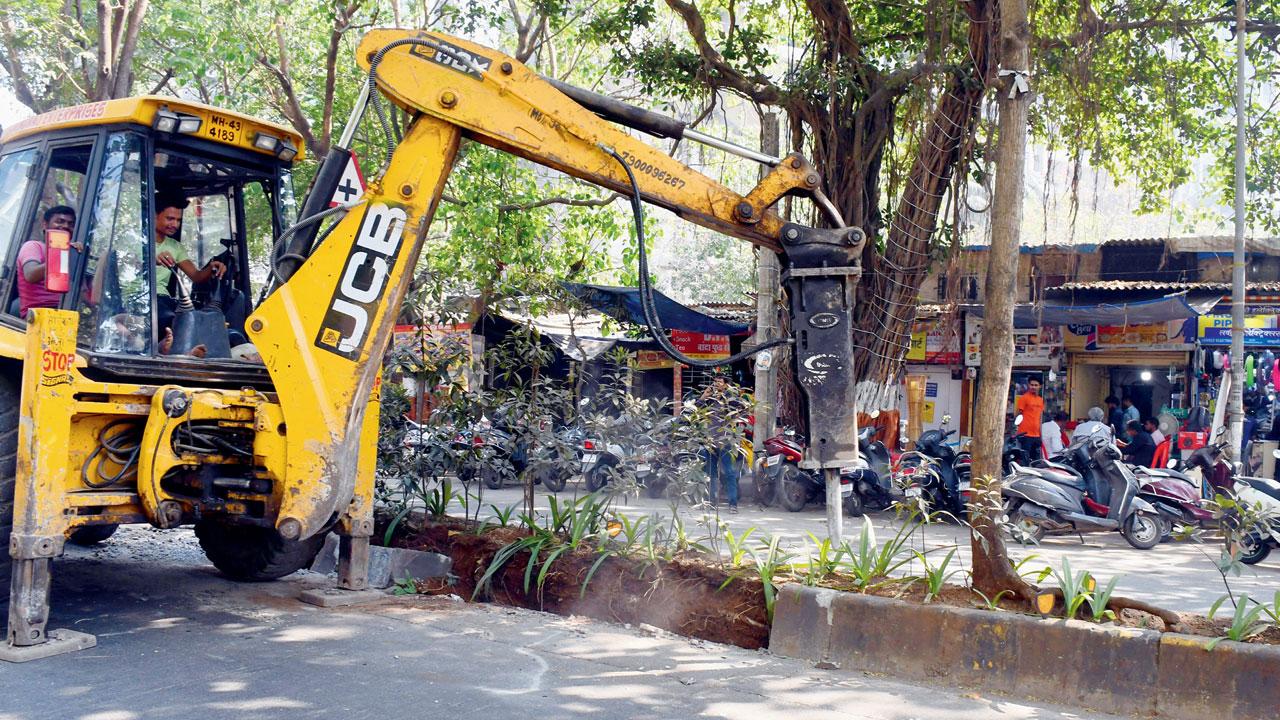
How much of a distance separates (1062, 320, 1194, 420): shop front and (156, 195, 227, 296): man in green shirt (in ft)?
47.9

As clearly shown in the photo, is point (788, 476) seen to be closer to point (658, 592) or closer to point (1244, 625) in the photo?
point (658, 592)

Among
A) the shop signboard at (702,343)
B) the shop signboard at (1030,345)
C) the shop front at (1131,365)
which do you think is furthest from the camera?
the shop signboard at (702,343)

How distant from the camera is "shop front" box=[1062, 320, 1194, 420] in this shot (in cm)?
1716

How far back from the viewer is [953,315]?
14.3 metres

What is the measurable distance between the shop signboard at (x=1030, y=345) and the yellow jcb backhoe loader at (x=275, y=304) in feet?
43.0

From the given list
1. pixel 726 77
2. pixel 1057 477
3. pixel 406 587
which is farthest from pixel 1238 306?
pixel 406 587

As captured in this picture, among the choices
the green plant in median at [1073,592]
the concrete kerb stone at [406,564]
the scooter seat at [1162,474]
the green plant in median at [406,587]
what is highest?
the scooter seat at [1162,474]

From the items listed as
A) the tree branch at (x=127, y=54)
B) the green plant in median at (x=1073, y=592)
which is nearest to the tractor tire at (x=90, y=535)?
the tree branch at (x=127, y=54)

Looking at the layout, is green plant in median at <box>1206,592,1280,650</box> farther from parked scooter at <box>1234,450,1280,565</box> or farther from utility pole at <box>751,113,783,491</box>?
utility pole at <box>751,113,783,491</box>

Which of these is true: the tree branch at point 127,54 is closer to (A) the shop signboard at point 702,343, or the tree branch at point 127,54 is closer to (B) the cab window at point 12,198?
(B) the cab window at point 12,198

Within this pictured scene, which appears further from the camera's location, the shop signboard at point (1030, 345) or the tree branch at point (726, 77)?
the shop signboard at point (1030, 345)

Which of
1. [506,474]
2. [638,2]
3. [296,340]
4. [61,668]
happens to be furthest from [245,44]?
[61,668]

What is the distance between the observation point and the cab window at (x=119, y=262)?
230 inches

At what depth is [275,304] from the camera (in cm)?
588
